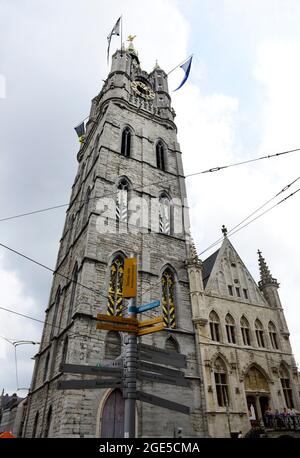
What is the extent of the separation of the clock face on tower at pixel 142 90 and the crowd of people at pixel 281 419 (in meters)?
29.9

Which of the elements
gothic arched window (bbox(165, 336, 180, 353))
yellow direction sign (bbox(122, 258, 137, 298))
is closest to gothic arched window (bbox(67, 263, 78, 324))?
gothic arched window (bbox(165, 336, 180, 353))

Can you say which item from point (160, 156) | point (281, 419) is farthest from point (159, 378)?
point (160, 156)

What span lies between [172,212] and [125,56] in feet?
72.1

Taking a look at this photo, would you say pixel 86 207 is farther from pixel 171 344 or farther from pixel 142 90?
pixel 142 90

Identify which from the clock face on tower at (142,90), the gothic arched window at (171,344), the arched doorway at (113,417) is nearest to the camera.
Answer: the arched doorway at (113,417)

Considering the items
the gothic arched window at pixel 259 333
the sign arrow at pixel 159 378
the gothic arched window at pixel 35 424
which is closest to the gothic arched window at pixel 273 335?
the gothic arched window at pixel 259 333

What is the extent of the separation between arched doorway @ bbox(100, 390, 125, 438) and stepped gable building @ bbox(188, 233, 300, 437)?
4.15m

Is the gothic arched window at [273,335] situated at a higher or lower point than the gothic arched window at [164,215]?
lower

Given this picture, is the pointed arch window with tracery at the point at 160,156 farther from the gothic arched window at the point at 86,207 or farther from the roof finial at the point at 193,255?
the roof finial at the point at 193,255

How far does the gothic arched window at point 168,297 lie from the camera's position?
1665 centimetres

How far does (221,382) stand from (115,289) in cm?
727

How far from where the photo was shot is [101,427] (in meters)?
12.0

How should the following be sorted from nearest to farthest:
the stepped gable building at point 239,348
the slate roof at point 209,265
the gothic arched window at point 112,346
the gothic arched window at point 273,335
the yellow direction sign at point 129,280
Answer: the yellow direction sign at point 129,280
the gothic arched window at point 112,346
the stepped gable building at point 239,348
the gothic arched window at point 273,335
the slate roof at point 209,265
